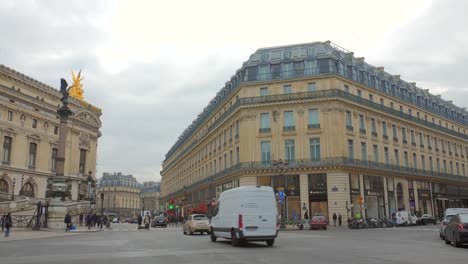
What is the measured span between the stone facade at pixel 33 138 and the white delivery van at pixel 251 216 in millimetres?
47498

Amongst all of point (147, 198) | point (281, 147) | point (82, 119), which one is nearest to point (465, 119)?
point (281, 147)

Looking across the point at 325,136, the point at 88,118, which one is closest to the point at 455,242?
the point at 325,136

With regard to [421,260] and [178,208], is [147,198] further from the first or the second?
[421,260]

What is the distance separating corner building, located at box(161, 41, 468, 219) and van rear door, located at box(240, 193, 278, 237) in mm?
21189

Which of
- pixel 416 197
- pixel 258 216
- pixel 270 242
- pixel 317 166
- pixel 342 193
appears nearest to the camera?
pixel 258 216

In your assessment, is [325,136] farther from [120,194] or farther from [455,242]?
[120,194]

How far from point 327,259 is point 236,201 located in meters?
6.13

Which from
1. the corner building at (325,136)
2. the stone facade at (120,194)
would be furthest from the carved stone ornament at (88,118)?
the stone facade at (120,194)

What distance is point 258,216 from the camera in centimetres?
1672

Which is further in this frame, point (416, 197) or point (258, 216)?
point (416, 197)

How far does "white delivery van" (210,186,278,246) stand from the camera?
54.1 ft

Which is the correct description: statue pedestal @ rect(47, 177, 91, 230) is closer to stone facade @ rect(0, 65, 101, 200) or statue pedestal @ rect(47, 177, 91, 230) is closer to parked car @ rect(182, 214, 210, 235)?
parked car @ rect(182, 214, 210, 235)

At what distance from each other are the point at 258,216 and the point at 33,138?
53913mm

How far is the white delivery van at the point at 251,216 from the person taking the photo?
16484 millimetres
